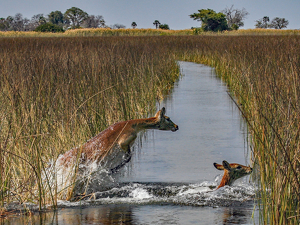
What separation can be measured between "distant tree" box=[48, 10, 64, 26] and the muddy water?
113 meters

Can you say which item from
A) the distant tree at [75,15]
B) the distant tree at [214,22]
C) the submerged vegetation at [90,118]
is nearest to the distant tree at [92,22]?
the distant tree at [75,15]

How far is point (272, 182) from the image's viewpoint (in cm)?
369

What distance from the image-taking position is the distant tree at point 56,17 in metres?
118

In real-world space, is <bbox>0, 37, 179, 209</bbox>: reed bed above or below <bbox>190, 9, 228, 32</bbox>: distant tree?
below

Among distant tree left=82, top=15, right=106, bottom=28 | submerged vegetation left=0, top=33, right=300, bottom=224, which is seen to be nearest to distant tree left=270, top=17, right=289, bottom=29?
distant tree left=82, top=15, right=106, bottom=28

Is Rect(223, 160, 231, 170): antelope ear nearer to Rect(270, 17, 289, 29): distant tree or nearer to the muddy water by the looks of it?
the muddy water

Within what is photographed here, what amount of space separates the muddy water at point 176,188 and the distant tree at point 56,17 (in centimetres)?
11320

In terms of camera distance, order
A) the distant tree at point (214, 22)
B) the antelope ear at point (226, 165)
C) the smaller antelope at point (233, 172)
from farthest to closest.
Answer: the distant tree at point (214, 22) → the smaller antelope at point (233, 172) → the antelope ear at point (226, 165)

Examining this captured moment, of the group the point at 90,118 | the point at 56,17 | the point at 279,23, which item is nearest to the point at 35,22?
the point at 56,17

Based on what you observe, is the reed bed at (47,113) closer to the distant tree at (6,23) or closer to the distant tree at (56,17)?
the distant tree at (6,23)

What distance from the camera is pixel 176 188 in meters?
5.04

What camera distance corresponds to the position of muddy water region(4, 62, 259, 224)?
14.0 feet

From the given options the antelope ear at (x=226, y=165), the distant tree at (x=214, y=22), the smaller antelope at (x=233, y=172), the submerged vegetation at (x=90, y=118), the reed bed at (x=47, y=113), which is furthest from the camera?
the distant tree at (x=214, y=22)

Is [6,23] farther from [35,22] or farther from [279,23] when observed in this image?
[279,23]
